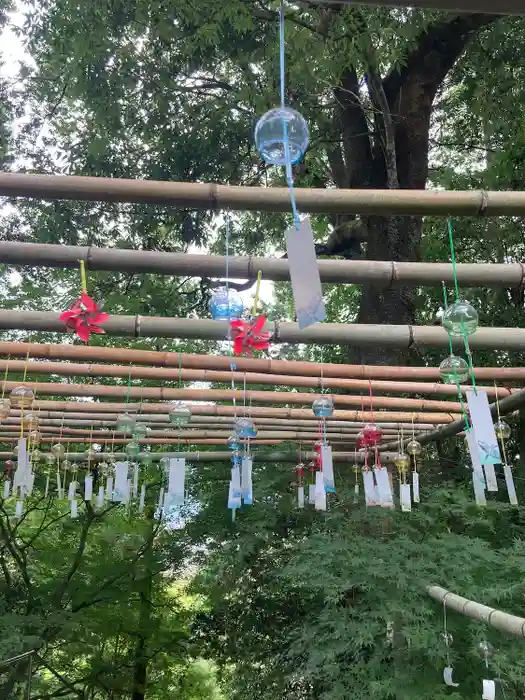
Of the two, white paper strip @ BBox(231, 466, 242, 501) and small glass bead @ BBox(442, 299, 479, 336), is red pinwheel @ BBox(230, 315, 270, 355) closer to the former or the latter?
small glass bead @ BBox(442, 299, 479, 336)

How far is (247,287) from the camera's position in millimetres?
3229

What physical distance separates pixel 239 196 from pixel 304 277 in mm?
Answer: 294

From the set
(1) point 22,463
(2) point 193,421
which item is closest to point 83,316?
(1) point 22,463

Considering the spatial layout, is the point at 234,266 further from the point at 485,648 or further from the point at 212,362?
the point at 485,648

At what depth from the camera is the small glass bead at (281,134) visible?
0.89 meters

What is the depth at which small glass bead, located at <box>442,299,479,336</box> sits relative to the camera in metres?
1.43

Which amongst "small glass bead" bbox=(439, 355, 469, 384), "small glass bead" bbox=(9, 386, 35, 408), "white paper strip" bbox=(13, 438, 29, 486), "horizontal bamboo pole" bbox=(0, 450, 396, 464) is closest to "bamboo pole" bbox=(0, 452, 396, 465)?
"horizontal bamboo pole" bbox=(0, 450, 396, 464)

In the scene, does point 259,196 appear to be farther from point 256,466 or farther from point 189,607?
point 189,607

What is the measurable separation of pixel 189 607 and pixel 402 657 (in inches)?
115

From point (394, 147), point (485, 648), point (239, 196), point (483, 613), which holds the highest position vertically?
point (394, 147)

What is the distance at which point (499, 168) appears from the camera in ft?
12.5

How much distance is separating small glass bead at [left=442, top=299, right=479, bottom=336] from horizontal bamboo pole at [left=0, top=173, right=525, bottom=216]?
0.28m

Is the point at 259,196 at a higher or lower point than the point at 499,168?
lower

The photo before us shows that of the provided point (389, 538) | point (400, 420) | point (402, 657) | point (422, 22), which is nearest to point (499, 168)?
point (422, 22)
